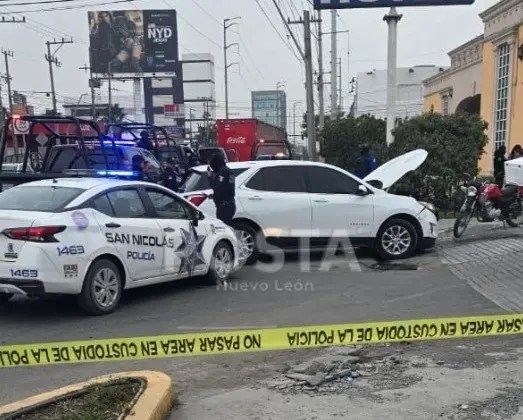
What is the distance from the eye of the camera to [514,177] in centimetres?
1164

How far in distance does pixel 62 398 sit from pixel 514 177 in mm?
10131

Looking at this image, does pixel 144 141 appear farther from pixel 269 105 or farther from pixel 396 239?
pixel 269 105

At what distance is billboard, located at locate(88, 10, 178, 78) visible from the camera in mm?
69875

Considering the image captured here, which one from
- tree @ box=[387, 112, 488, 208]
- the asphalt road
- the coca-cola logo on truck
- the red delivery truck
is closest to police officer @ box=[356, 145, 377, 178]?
tree @ box=[387, 112, 488, 208]

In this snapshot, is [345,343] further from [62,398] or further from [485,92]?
[485,92]

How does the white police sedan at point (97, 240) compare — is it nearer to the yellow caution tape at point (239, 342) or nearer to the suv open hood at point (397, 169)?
→ the yellow caution tape at point (239, 342)

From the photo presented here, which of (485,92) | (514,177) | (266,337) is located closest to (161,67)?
(485,92)

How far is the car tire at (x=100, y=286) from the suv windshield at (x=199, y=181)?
3.26 metres

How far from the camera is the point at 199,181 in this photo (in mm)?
9953

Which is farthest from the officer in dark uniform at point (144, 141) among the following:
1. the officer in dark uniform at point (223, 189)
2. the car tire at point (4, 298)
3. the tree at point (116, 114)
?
the tree at point (116, 114)

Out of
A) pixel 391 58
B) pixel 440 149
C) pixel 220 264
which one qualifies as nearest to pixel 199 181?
pixel 220 264

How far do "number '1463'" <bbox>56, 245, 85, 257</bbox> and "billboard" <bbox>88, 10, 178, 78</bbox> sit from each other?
220 ft

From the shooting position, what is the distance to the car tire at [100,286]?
6391 millimetres

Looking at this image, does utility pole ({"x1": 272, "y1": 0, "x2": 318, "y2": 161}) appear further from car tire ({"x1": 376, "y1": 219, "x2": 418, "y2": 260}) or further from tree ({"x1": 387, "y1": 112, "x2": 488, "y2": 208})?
car tire ({"x1": 376, "y1": 219, "x2": 418, "y2": 260})
